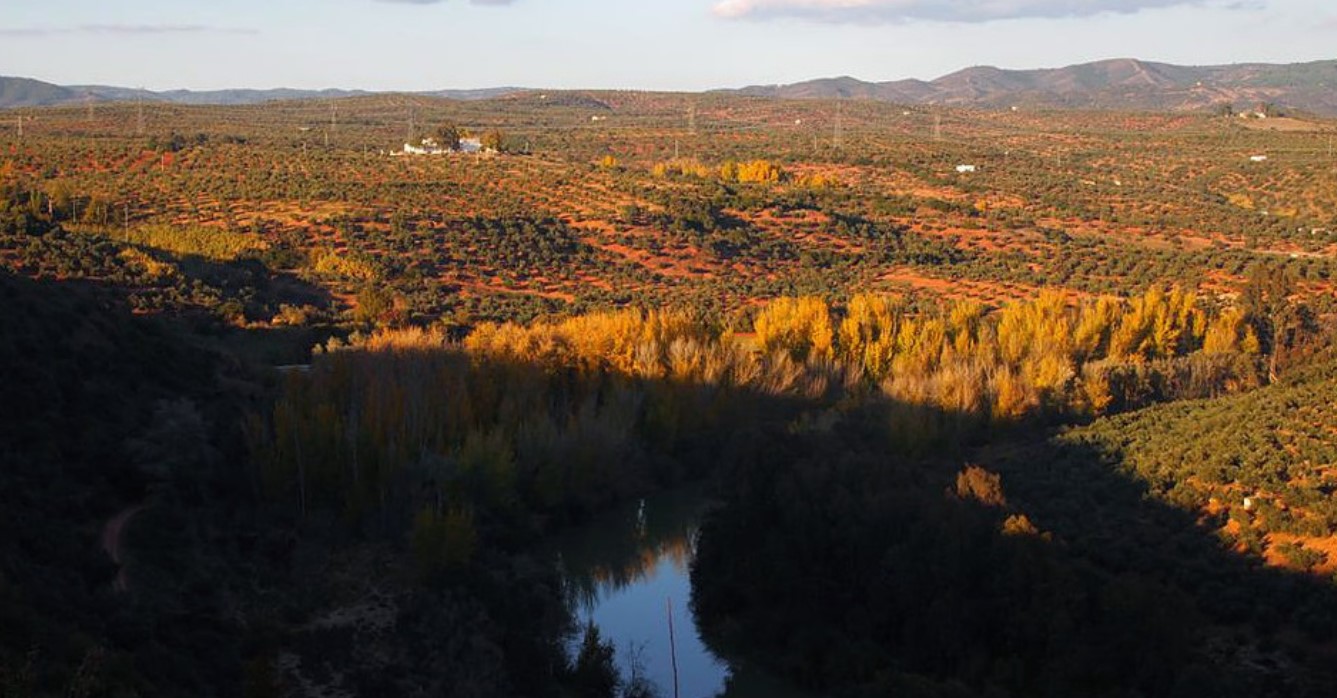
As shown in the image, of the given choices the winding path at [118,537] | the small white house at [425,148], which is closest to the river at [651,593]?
the winding path at [118,537]

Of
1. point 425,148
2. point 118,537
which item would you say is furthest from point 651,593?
point 425,148

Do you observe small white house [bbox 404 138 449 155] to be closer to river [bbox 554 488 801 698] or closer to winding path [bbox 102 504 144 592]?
river [bbox 554 488 801 698]

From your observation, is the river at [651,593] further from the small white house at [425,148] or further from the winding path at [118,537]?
the small white house at [425,148]

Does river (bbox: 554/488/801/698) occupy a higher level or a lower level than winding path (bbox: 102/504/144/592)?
lower

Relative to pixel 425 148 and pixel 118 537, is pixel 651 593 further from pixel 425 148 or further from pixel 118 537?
pixel 425 148

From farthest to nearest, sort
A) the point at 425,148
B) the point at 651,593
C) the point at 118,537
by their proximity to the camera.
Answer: the point at 425,148, the point at 651,593, the point at 118,537

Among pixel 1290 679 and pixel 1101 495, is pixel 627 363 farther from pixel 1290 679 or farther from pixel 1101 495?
pixel 1290 679

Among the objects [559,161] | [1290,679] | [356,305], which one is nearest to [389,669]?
[1290,679]

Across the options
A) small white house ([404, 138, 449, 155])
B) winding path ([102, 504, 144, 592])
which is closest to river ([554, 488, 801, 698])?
winding path ([102, 504, 144, 592])

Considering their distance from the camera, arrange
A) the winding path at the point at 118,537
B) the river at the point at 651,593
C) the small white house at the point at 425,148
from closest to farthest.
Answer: the winding path at the point at 118,537 < the river at the point at 651,593 < the small white house at the point at 425,148
